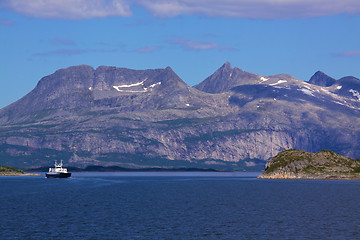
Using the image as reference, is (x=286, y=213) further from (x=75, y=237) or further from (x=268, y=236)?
(x=75, y=237)

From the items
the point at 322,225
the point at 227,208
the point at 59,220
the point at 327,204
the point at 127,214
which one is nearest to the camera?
the point at 322,225

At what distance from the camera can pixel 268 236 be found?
9431 centimetres

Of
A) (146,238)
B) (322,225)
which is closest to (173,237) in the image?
(146,238)

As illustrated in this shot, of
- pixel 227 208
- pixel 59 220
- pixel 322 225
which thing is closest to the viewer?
pixel 322 225

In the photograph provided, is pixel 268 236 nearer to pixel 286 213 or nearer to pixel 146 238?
pixel 146 238

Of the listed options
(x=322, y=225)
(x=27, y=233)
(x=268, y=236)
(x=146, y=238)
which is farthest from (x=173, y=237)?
(x=322, y=225)

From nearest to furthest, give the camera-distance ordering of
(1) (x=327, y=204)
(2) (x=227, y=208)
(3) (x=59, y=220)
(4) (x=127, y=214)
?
(3) (x=59, y=220), (4) (x=127, y=214), (2) (x=227, y=208), (1) (x=327, y=204)

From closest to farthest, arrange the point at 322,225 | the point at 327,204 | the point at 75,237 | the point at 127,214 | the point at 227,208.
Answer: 1. the point at 75,237
2. the point at 322,225
3. the point at 127,214
4. the point at 227,208
5. the point at 327,204

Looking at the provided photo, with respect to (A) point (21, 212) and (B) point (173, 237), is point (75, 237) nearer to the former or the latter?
(B) point (173, 237)

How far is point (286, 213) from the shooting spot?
133500mm

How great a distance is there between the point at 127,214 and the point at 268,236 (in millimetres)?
44679

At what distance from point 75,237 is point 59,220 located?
1009 inches

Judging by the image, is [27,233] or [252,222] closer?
[27,233]

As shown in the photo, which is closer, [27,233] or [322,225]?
[27,233]
